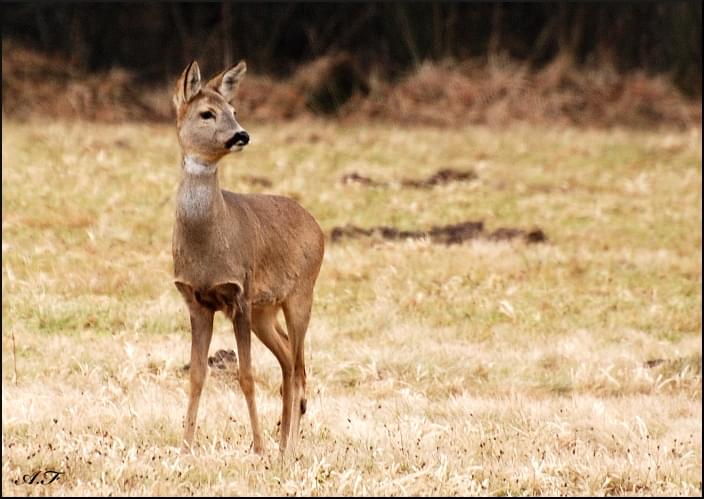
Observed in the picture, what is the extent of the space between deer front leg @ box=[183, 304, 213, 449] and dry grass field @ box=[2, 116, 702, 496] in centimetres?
17

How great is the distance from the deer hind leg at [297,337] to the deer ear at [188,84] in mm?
1492

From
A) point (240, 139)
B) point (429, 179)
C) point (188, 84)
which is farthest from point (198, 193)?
point (429, 179)

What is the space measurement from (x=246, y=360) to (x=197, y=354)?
280 millimetres

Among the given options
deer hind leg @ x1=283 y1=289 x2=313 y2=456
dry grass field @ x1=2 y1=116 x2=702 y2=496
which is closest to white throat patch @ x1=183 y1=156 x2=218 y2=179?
deer hind leg @ x1=283 y1=289 x2=313 y2=456

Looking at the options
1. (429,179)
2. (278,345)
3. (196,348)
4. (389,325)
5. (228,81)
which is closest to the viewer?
(228,81)

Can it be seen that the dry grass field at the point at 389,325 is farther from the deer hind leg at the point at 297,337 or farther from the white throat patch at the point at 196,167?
the white throat patch at the point at 196,167

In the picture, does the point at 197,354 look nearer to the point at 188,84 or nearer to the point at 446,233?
the point at 188,84

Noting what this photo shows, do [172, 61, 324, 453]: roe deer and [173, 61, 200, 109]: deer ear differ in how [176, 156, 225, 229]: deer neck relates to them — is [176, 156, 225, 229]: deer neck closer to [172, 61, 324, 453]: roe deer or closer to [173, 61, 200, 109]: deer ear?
[172, 61, 324, 453]: roe deer

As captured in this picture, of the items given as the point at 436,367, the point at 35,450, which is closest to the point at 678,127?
the point at 436,367

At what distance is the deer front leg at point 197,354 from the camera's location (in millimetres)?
7594

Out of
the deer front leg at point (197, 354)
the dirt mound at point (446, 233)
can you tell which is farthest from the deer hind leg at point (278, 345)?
the dirt mound at point (446, 233)

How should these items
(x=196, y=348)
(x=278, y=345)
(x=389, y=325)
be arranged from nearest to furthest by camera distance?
(x=196, y=348) < (x=278, y=345) < (x=389, y=325)

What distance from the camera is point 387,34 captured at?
2684 cm

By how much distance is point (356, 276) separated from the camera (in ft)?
46.8
